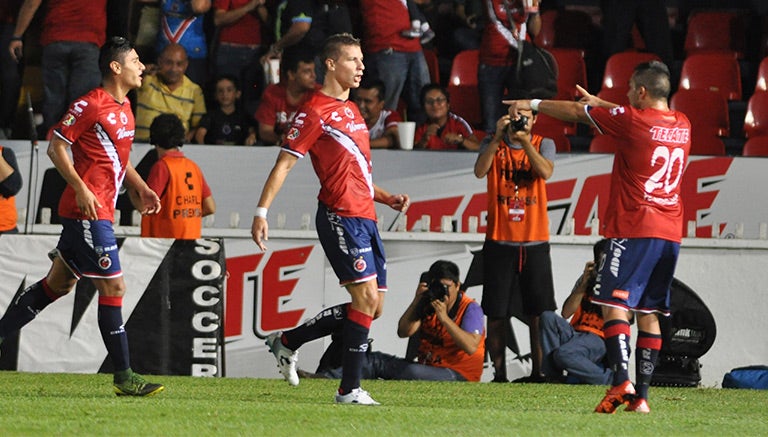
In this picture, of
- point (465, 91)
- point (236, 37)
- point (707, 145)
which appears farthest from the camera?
point (465, 91)

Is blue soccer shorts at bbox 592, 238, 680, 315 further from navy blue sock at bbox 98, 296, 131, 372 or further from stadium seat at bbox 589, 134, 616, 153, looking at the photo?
stadium seat at bbox 589, 134, 616, 153

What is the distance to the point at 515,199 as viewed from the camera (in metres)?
11.2

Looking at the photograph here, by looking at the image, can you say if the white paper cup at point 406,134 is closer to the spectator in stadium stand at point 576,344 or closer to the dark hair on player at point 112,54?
the spectator in stadium stand at point 576,344

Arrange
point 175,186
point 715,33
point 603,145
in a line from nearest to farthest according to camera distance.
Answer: point 175,186 < point 603,145 < point 715,33

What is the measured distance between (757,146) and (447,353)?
453 centimetres

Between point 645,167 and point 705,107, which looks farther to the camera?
point 705,107

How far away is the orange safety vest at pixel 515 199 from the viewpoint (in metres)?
11.1

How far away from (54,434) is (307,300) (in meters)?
5.40

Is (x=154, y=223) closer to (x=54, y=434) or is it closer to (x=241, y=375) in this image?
(x=241, y=375)

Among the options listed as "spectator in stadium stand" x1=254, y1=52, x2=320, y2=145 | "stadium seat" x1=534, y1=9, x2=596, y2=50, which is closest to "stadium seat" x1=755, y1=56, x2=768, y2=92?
"stadium seat" x1=534, y1=9, x2=596, y2=50

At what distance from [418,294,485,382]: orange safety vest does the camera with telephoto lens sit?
90 mm

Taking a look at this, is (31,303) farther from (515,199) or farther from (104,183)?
(515,199)

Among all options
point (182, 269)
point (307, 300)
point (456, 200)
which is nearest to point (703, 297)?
point (456, 200)

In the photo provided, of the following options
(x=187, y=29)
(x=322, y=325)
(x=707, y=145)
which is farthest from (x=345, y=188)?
(x=707, y=145)
